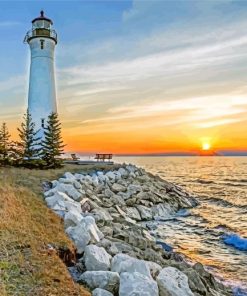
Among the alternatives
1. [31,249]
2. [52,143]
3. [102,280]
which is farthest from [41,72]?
[102,280]

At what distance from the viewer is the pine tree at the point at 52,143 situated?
809 inches

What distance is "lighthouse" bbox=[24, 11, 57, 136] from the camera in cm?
2248

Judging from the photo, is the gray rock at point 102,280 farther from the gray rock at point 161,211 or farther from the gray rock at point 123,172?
the gray rock at point 123,172

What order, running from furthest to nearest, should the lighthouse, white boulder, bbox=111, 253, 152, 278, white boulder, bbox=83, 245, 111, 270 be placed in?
the lighthouse → white boulder, bbox=83, 245, 111, 270 → white boulder, bbox=111, 253, 152, 278

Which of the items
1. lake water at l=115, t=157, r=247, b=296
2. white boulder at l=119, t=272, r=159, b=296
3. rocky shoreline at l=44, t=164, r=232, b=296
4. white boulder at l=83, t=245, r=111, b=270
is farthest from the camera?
lake water at l=115, t=157, r=247, b=296

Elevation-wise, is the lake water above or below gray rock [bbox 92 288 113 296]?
below

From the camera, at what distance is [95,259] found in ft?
21.0

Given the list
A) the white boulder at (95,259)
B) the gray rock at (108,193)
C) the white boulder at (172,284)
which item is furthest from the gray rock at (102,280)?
the gray rock at (108,193)

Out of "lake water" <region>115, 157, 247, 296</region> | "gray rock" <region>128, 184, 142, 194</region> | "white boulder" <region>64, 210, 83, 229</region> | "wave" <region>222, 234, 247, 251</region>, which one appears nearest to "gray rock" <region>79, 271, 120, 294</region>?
"white boulder" <region>64, 210, 83, 229</region>

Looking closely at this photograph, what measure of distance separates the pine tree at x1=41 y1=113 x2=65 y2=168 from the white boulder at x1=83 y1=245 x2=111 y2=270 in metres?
13.8

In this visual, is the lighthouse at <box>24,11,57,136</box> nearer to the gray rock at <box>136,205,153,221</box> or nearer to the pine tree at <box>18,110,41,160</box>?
the pine tree at <box>18,110,41,160</box>

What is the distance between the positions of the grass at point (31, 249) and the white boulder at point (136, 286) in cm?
58

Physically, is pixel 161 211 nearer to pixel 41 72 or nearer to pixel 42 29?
pixel 41 72

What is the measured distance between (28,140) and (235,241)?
13.2 m
